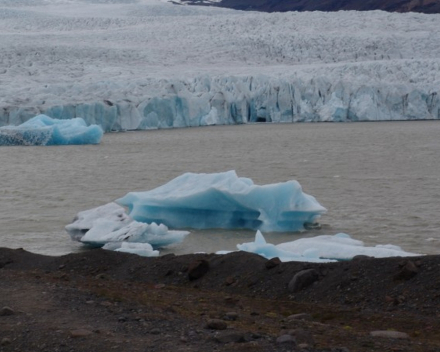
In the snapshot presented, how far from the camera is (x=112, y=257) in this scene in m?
5.41

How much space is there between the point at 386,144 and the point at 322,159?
11.8 ft

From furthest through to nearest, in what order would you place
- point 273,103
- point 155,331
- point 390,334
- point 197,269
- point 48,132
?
1. point 273,103
2. point 48,132
3. point 197,269
4. point 390,334
5. point 155,331

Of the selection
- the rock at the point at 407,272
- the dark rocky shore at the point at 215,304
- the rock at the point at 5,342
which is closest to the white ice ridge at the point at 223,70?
the dark rocky shore at the point at 215,304

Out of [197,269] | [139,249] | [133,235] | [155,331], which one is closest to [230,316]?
[155,331]

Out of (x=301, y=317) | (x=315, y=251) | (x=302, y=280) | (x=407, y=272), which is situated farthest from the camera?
(x=315, y=251)

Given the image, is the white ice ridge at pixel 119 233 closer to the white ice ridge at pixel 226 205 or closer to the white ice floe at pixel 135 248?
the white ice floe at pixel 135 248

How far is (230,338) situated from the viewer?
9.57ft

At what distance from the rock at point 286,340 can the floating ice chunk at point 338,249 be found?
2.69m

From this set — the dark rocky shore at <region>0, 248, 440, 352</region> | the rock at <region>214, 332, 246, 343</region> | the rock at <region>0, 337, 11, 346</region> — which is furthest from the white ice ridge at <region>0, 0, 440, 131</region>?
the rock at <region>214, 332, 246, 343</region>

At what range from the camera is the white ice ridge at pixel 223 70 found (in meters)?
22.4

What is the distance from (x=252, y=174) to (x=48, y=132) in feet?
24.8

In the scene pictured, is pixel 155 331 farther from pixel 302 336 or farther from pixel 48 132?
pixel 48 132

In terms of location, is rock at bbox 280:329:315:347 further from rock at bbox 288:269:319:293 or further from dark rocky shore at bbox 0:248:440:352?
rock at bbox 288:269:319:293

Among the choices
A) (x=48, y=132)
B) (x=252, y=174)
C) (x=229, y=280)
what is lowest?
(x=48, y=132)
